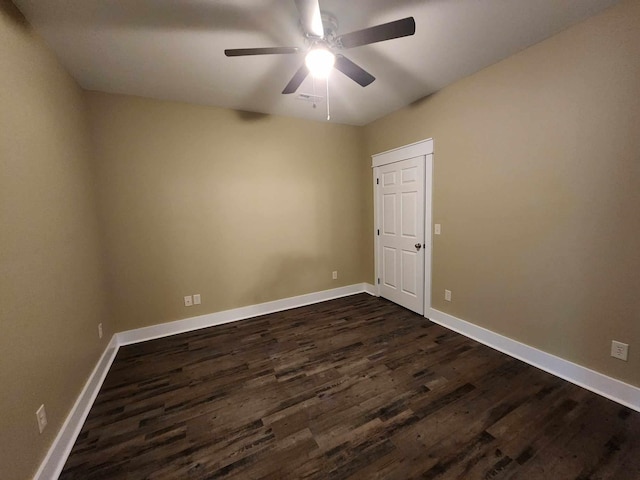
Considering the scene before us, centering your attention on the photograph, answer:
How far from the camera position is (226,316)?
310 centimetres

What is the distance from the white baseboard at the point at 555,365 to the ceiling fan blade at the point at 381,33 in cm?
260

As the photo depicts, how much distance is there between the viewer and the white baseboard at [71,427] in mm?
1268

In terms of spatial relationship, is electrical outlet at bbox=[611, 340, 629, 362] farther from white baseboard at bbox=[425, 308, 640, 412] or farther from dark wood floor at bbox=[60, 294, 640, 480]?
dark wood floor at bbox=[60, 294, 640, 480]

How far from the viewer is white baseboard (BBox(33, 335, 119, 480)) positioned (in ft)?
4.16

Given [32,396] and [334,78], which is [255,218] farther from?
[32,396]

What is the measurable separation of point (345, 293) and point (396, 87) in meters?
2.85

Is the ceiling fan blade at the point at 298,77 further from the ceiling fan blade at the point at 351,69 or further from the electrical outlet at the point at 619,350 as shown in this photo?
the electrical outlet at the point at 619,350

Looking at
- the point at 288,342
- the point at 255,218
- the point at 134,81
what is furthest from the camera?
the point at 255,218

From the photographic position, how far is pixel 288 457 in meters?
1.36

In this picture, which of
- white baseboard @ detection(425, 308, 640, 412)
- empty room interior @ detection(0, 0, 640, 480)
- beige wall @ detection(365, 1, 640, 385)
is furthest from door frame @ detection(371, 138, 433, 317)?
white baseboard @ detection(425, 308, 640, 412)

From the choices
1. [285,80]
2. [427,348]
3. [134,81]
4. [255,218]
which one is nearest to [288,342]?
[427,348]

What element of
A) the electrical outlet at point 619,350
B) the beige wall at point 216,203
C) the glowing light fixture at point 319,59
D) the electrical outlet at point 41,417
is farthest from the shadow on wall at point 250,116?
the electrical outlet at point 619,350

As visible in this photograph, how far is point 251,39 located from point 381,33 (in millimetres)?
998

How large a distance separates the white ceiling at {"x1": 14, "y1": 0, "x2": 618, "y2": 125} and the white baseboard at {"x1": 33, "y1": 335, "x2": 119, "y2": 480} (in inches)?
98.1
